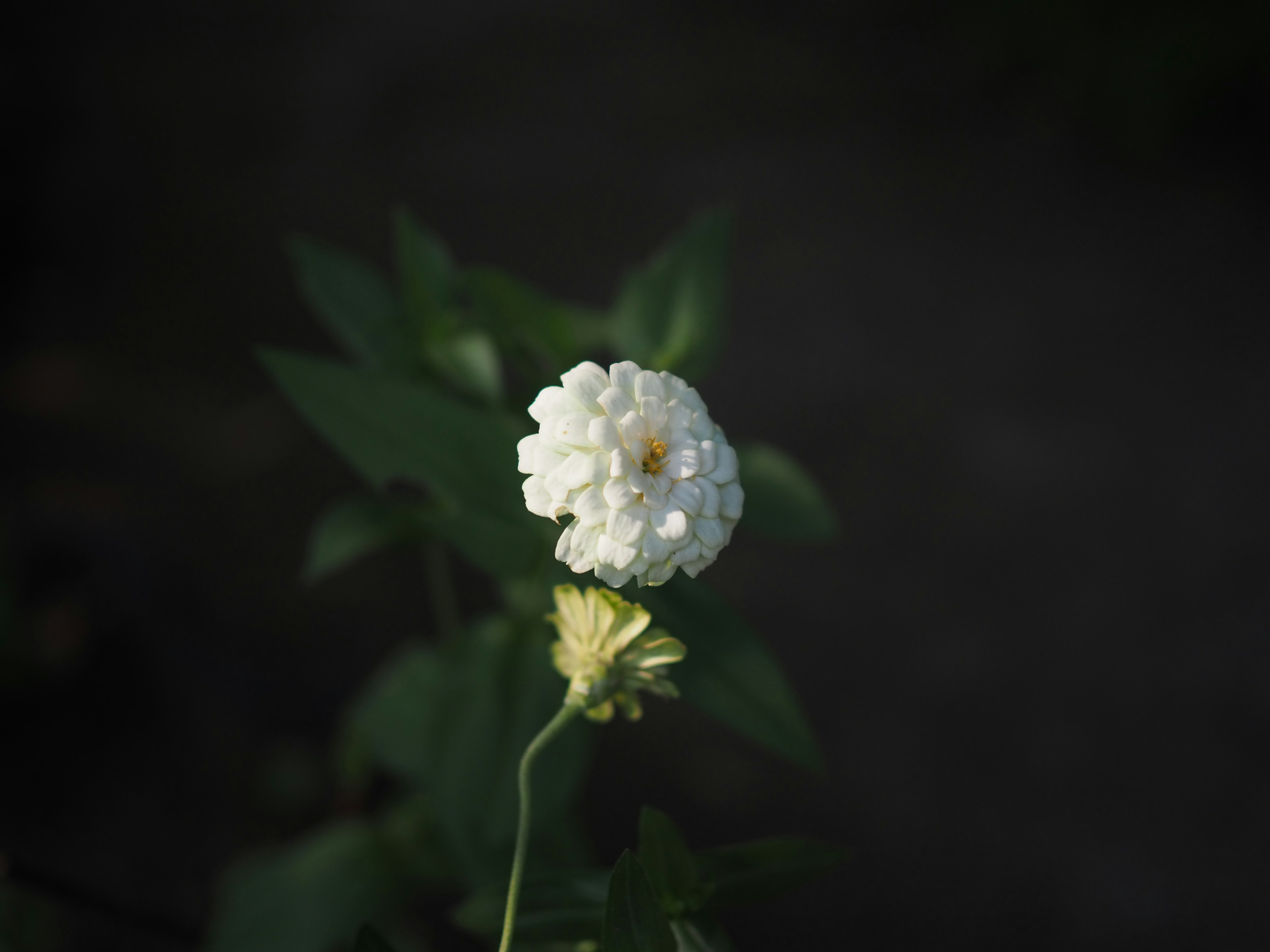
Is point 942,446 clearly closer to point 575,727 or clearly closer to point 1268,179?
point 1268,179

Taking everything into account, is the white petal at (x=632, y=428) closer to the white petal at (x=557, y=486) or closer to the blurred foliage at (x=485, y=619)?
the white petal at (x=557, y=486)

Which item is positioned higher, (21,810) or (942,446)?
(942,446)

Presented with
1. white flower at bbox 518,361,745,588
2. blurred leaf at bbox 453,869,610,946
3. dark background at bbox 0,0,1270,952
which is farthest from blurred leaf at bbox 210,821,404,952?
white flower at bbox 518,361,745,588

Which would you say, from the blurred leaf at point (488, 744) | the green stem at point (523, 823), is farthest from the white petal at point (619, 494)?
the blurred leaf at point (488, 744)

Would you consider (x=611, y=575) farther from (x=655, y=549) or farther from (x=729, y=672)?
(x=729, y=672)

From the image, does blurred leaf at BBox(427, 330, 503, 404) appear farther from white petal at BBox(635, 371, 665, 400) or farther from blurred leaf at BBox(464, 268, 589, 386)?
white petal at BBox(635, 371, 665, 400)

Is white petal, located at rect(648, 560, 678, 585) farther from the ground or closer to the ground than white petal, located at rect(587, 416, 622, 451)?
closer to the ground

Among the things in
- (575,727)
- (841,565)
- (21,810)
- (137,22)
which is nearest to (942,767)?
(841,565)
